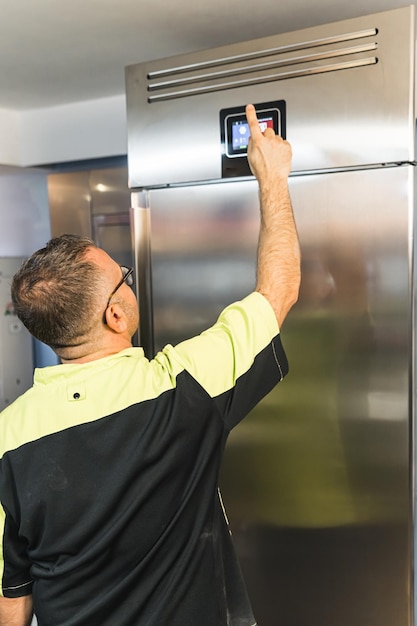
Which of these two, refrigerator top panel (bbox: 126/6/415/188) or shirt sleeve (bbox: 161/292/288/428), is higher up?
refrigerator top panel (bbox: 126/6/415/188)

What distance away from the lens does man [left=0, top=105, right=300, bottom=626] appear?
961 mm

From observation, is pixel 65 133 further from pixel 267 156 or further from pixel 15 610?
pixel 15 610

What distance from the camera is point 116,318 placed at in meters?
1.00

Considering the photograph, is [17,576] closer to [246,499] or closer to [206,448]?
[206,448]

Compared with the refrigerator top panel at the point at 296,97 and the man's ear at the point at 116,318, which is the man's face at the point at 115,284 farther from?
the refrigerator top panel at the point at 296,97

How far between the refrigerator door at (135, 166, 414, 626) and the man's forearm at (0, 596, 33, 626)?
0.57m

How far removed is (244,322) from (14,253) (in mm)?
2079

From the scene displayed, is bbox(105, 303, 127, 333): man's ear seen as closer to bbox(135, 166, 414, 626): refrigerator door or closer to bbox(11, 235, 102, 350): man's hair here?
bbox(11, 235, 102, 350): man's hair

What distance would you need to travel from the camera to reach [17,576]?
3.57 feet

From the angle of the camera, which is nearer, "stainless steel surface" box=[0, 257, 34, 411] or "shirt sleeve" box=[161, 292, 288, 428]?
"shirt sleeve" box=[161, 292, 288, 428]

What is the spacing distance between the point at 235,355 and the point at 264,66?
2.30 feet

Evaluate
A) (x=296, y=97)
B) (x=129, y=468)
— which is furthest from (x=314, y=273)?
(x=129, y=468)

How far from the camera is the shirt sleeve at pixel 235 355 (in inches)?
38.6

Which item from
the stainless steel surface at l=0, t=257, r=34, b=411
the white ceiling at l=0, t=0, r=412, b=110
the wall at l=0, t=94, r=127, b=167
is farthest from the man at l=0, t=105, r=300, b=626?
the stainless steel surface at l=0, t=257, r=34, b=411
